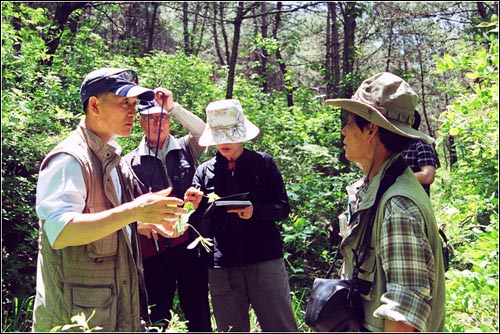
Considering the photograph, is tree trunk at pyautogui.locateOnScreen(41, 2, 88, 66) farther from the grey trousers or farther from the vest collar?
the vest collar

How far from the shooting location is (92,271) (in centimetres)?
216

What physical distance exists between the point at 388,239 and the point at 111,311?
123cm

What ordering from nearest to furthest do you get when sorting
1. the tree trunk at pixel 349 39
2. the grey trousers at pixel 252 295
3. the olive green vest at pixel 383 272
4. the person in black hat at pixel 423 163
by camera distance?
the olive green vest at pixel 383 272 → the grey trousers at pixel 252 295 → the person in black hat at pixel 423 163 → the tree trunk at pixel 349 39

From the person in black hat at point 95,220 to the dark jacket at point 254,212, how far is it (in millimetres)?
927

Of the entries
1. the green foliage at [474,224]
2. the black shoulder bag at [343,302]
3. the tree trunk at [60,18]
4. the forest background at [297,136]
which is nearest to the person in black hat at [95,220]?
the forest background at [297,136]

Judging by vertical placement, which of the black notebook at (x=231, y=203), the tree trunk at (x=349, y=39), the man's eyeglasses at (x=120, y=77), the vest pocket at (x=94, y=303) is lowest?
the vest pocket at (x=94, y=303)

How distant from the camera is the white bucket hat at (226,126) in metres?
3.35

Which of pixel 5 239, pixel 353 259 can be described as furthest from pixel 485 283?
pixel 5 239

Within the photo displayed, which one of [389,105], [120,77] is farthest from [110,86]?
[389,105]

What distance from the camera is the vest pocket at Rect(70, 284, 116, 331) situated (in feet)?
6.93

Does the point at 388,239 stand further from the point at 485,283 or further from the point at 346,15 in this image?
the point at 346,15

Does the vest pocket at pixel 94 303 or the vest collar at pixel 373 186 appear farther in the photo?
the vest pocket at pixel 94 303

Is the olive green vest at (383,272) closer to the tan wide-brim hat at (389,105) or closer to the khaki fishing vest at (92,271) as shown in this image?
the tan wide-brim hat at (389,105)

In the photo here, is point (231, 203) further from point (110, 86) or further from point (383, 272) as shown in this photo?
point (383, 272)
